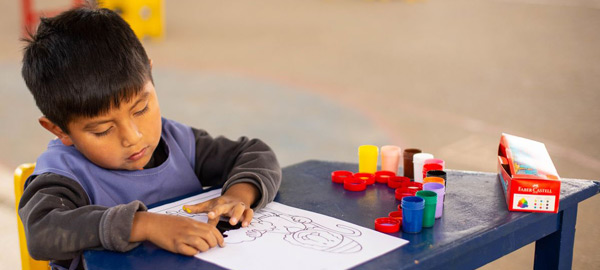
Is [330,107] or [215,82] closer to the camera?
[330,107]

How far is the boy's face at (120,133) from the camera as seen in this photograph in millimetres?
1242

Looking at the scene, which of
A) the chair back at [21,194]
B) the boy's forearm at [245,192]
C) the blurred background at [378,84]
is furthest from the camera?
the blurred background at [378,84]

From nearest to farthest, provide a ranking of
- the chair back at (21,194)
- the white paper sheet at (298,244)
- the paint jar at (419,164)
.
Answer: the white paper sheet at (298,244) → the paint jar at (419,164) → the chair back at (21,194)

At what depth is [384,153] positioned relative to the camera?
57.9 inches

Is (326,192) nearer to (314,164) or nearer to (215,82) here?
(314,164)

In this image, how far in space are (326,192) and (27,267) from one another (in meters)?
0.69

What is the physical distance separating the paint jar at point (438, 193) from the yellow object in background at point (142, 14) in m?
4.26

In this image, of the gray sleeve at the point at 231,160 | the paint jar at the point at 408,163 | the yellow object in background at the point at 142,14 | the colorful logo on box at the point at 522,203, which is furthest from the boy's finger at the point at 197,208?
the yellow object in background at the point at 142,14

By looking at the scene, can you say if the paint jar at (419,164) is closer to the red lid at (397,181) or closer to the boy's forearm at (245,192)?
the red lid at (397,181)

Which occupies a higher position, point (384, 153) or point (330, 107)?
point (384, 153)

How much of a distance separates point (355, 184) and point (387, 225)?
235 mm

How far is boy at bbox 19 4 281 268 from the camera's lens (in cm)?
110

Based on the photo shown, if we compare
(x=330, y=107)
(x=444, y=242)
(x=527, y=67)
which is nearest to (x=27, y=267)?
(x=444, y=242)

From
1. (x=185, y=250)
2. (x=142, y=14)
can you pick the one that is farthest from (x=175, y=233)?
(x=142, y=14)
